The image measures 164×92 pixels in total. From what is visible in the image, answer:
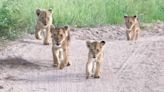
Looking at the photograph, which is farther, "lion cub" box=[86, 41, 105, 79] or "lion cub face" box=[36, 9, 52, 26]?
"lion cub face" box=[36, 9, 52, 26]

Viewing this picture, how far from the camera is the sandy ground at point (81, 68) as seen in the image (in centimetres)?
1066

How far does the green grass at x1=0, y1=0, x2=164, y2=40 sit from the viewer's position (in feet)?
50.9

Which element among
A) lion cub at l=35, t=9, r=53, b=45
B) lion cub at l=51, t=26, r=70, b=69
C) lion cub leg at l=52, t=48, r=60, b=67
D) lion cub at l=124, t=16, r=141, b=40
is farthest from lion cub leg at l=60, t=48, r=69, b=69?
lion cub at l=124, t=16, r=141, b=40

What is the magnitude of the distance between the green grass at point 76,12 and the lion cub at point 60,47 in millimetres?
2730

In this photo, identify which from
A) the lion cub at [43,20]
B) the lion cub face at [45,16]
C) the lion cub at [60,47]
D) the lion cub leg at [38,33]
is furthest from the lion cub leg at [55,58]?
the lion cub leg at [38,33]

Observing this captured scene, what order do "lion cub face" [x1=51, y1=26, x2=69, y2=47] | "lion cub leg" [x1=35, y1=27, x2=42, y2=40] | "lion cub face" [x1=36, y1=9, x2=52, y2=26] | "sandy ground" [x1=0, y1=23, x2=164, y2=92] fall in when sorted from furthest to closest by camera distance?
1. "lion cub leg" [x1=35, y1=27, x2=42, y2=40]
2. "lion cub face" [x1=36, y1=9, x2=52, y2=26]
3. "lion cub face" [x1=51, y1=26, x2=69, y2=47]
4. "sandy ground" [x1=0, y1=23, x2=164, y2=92]

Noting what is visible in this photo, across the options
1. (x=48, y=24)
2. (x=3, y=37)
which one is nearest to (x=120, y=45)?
(x=48, y=24)

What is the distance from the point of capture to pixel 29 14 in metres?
17.6

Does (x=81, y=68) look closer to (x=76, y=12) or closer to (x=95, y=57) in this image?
(x=95, y=57)

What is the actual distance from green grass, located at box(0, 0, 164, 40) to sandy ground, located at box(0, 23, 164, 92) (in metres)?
0.48

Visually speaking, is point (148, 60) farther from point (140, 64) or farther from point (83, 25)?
point (83, 25)

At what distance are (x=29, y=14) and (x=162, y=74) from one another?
681 centimetres

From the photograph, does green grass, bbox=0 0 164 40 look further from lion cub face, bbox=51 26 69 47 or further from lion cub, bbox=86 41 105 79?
lion cub, bbox=86 41 105 79

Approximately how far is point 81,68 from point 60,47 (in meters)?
0.60
